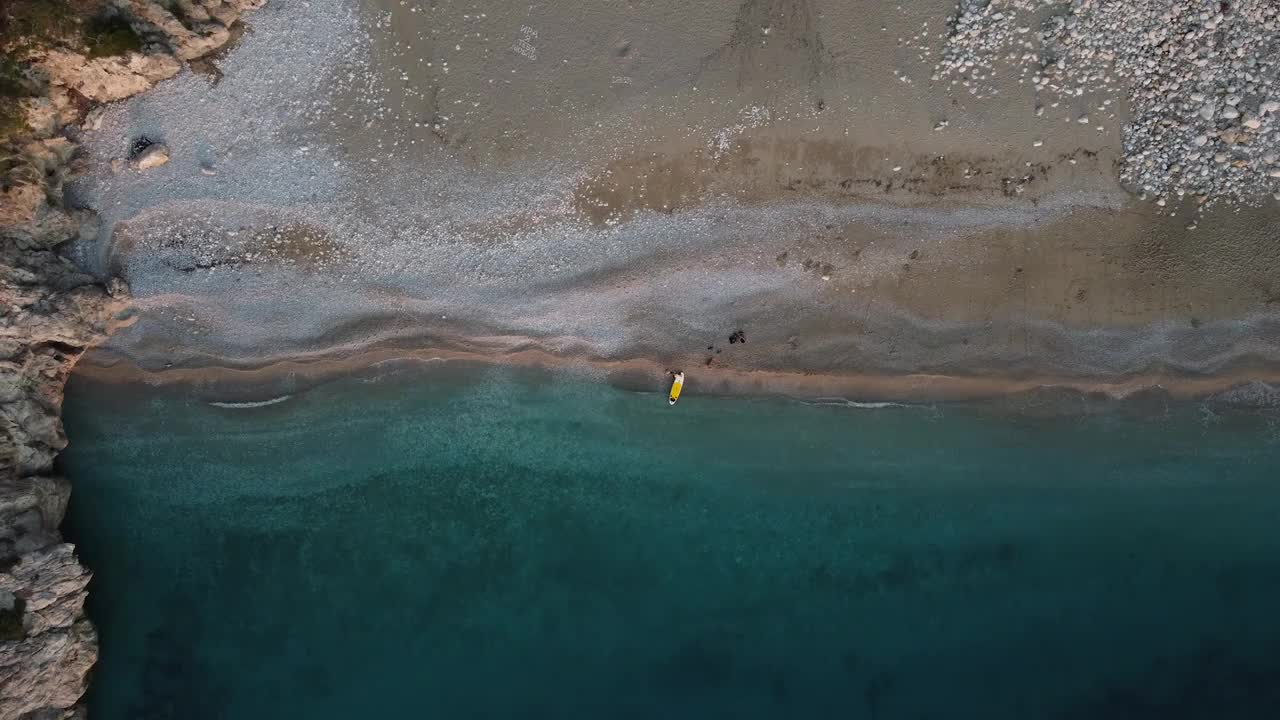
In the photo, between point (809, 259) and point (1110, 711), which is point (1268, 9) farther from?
point (1110, 711)

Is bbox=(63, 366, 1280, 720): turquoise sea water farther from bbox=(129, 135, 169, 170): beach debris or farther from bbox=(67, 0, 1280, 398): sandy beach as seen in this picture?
bbox=(129, 135, 169, 170): beach debris

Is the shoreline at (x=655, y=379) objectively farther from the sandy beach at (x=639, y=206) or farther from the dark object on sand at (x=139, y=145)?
the dark object on sand at (x=139, y=145)

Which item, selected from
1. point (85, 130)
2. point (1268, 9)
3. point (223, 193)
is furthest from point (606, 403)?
point (1268, 9)

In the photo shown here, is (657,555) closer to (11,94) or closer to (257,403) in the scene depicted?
(257,403)

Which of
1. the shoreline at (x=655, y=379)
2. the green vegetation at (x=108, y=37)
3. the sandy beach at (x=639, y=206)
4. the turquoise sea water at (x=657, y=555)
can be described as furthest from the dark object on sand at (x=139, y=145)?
the turquoise sea water at (x=657, y=555)

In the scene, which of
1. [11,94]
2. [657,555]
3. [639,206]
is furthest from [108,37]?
[657,555]
